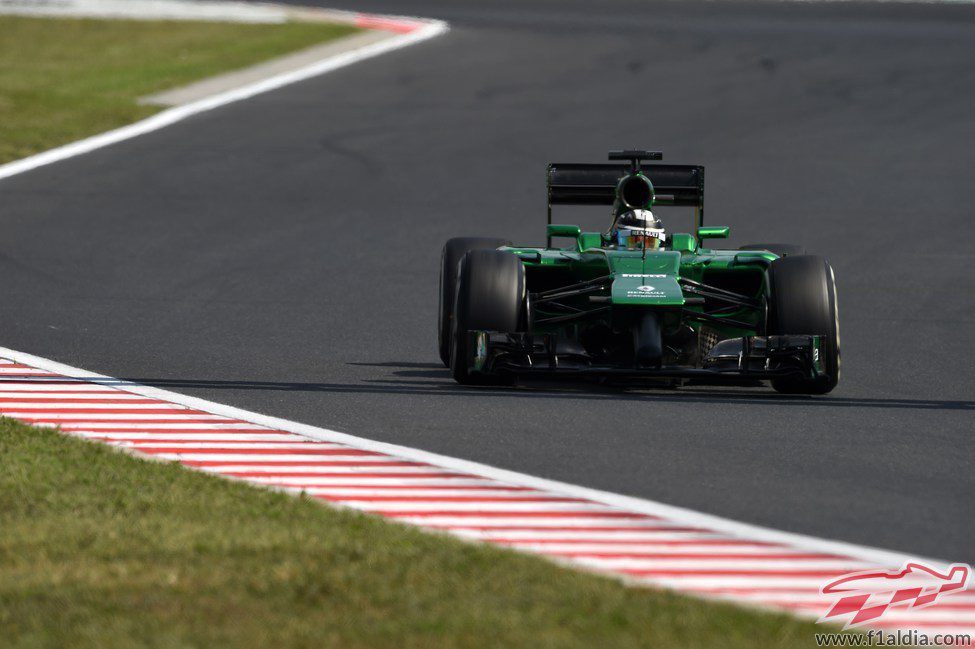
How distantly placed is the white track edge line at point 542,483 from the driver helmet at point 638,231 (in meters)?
Result: 3.62

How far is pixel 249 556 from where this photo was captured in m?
6.64

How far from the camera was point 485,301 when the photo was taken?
36.9 feet

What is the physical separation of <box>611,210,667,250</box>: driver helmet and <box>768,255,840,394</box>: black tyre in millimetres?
1115

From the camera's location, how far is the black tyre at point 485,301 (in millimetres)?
11219

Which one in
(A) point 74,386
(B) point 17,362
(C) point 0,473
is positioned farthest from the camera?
(B) point 17,362

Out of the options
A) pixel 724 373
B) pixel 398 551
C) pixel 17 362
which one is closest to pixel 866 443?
pixel 724 373

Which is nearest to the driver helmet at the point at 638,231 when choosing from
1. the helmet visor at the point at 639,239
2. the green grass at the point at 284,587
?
the helmet visor at the point at 639,239

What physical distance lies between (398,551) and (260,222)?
1378 cm

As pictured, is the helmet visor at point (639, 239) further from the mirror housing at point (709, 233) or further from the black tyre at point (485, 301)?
the black tyre at point (485, 301)

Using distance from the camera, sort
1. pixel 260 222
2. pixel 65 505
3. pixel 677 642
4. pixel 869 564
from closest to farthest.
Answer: pixel 677 642 < pixel 869 564 < pixel 65 505 < pixel 260 222

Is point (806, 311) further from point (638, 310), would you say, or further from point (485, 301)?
point (485, 301)

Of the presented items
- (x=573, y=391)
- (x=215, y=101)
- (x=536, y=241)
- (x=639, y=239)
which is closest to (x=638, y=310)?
(x=573, y=391)

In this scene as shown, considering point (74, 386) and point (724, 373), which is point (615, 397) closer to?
point (724, 373)

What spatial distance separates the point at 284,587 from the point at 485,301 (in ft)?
17.2
